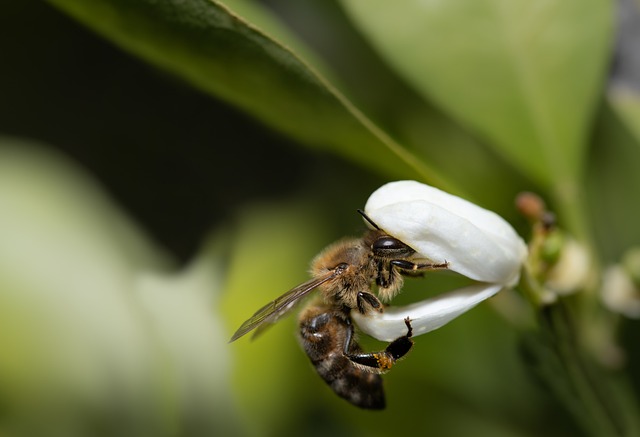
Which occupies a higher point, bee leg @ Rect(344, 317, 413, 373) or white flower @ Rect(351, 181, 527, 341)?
white flower @ Rect(351, 181, 527, 341)

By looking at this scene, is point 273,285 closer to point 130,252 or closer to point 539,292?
point 130,252

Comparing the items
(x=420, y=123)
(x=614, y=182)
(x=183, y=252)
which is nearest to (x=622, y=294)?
(x=614, y=182)

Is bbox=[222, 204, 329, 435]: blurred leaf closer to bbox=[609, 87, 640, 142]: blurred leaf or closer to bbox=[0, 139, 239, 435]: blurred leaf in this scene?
bbox=[0, 139, 239, 435]: blurred leaf

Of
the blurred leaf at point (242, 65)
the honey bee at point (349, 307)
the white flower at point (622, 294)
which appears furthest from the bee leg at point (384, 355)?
the white flower at point (622, 294)

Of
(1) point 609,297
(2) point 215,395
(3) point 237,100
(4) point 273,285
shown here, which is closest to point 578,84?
(1) point 609,297

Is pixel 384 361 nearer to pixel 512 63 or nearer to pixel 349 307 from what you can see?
pixel 349 307

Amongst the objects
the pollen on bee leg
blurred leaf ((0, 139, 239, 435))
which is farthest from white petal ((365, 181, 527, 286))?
blurred leaf ((0, 139, 239, 435))
